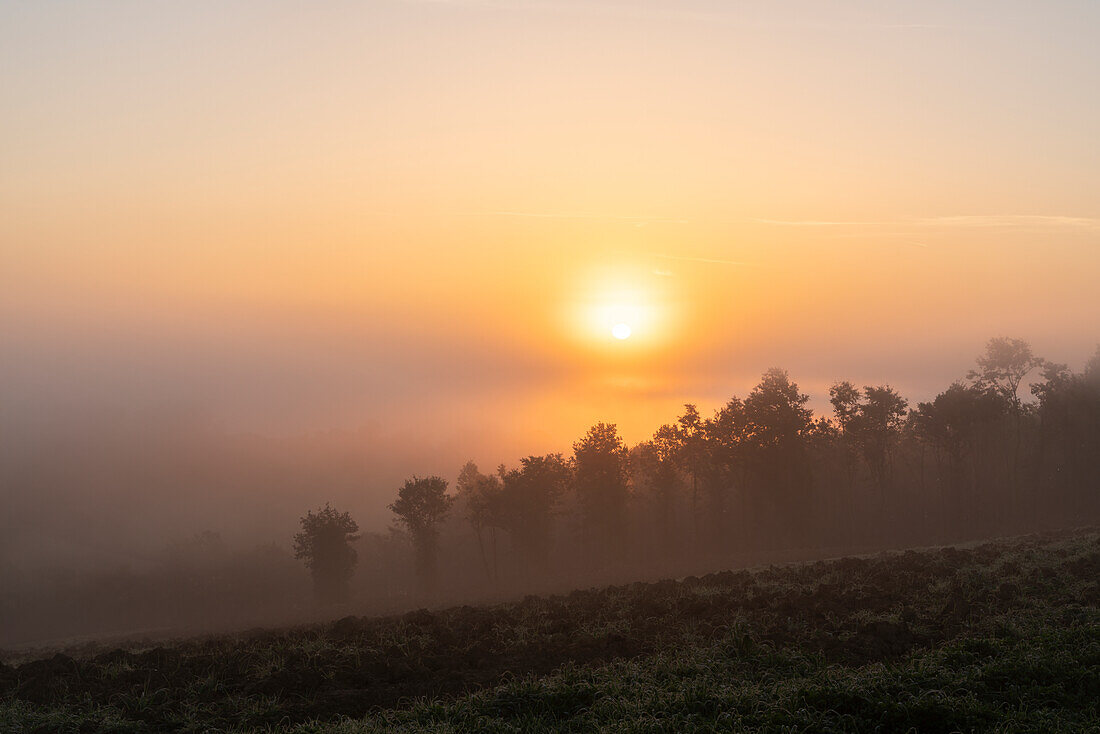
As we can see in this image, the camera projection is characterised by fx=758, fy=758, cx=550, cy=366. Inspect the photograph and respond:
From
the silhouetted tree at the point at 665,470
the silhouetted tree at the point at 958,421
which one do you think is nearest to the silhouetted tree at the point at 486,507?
the silhouetted tree at the point at 665,470

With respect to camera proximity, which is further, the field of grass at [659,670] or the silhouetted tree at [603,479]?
the silhouetted tree at [603,479]

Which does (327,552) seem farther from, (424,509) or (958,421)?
(958,421)

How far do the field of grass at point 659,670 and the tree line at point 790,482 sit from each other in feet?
147

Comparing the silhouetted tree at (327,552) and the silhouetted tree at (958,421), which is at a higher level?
the silhouetted tree at (958,421)

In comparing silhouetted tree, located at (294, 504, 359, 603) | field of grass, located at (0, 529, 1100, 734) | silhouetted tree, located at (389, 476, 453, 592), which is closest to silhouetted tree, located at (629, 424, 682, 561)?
silhouetted tree, located at (389, 476, 453, 592)

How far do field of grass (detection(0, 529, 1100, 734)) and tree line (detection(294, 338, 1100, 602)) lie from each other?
147ft

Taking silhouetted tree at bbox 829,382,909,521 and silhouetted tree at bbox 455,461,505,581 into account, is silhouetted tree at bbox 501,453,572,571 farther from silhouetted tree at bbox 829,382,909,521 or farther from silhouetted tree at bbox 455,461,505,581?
silhouetted tree at bbox 829,382,909,521

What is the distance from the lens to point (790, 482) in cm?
7812

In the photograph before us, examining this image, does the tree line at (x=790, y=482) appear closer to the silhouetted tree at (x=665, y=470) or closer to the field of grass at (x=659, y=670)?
the silhouetted tree at (x=665, y=470)

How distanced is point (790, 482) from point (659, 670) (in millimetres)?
64466

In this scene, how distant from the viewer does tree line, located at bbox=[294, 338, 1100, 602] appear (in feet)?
243

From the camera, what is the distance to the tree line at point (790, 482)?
73.9 metres

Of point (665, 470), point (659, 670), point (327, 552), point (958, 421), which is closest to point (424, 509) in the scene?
point (327, 552)

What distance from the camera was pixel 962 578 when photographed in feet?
89.7
